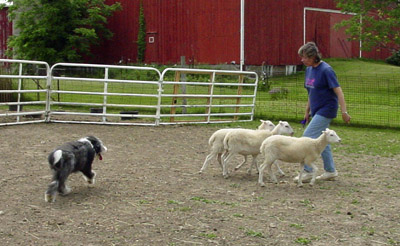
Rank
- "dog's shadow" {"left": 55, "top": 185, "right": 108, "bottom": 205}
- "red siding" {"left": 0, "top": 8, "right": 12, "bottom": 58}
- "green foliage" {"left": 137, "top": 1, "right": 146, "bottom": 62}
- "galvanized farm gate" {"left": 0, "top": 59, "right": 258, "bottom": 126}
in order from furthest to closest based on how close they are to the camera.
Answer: "red siding" {"left": 0, "top": 8, "right": 12, "bottom": 58}, "green foliage" {"left": 137, "top": 1, "right": 146, "bottom": 62}, "galvanized farm gate" {"left": 0, "top": 59, "right": 258, "bottom": 126}, "dog's shadow" {"left": 55, "top": 185, "right": 108, "bottom": 205}

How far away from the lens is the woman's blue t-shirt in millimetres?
7559

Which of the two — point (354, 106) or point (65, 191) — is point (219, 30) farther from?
point (65, 191)

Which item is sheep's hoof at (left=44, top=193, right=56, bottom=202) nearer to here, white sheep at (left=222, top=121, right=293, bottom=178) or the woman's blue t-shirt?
white sheep at (left=222, top=121, right=293, bottom=178)

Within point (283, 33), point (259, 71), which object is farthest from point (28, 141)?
point (283, 33)

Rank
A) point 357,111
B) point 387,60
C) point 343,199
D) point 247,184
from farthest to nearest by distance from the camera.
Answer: point 387,60 < point 357,111 < point 247,184 < point 343,199

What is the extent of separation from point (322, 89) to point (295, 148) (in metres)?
0.92

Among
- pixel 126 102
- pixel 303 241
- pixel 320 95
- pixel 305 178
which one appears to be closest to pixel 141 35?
pixel 126 102

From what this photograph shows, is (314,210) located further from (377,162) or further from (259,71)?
(259,71)

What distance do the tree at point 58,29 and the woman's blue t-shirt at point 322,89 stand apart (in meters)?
25.2

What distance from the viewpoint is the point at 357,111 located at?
1695 centimetres

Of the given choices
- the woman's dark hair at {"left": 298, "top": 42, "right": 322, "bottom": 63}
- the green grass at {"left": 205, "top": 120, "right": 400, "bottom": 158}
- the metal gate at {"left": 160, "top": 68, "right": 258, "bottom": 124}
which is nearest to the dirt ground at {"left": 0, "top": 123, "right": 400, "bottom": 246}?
the green grass at {"left": 205, "top": 120, "right": 400, "bottom": 158}

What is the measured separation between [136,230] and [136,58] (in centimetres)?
2782

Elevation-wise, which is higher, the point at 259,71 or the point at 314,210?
the point at 259,71

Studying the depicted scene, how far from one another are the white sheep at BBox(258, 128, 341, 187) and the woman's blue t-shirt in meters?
0.40
